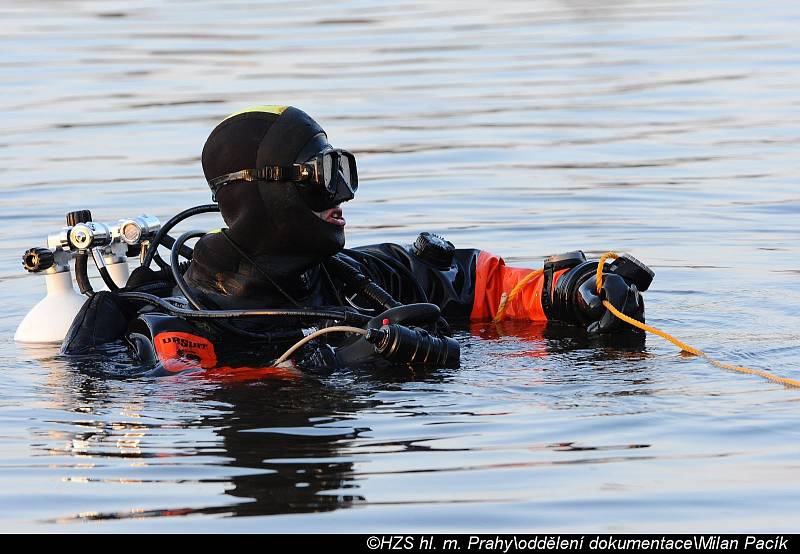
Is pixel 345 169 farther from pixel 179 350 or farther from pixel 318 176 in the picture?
pixel 179 350

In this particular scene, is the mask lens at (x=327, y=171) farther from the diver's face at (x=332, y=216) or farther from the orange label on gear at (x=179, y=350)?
the orange label on gear at (x=179, y=350)

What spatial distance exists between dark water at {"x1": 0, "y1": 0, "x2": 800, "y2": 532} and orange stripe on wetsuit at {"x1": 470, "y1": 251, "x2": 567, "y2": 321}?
8cm

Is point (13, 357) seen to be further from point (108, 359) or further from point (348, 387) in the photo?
point (348, 387)

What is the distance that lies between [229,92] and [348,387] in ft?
29.8

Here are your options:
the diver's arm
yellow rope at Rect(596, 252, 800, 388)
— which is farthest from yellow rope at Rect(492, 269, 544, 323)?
yellow rope at Rect(596, 252, 800, 388)

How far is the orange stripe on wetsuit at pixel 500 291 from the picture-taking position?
7133mm

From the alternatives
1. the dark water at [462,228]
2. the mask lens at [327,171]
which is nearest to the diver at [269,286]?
the mask lens at [327,171]

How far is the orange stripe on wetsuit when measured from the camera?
713 centimetres

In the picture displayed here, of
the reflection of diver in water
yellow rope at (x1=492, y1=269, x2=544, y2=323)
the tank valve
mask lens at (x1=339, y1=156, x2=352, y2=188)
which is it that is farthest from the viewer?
yellow rope at (x1=492, y1=269, x2=544, y2=323)

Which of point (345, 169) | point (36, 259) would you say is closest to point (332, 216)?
point (345, 169)

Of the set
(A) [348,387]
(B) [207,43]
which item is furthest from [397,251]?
(B) [207,43]

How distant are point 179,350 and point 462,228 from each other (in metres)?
3.85

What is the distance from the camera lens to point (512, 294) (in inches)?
281

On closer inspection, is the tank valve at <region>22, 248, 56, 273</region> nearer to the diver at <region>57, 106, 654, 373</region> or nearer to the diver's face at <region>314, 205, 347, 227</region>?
the diver at <region>57, 106, 654, 373</region>
